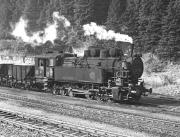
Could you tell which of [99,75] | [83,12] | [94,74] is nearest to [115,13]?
[83,12]

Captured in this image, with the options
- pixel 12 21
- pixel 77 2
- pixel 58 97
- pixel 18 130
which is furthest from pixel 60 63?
pixel 12 21

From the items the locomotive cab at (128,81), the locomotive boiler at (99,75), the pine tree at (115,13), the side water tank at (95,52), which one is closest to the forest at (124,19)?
the pine tree at (115,13)

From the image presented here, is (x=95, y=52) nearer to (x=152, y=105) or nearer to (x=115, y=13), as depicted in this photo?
(x=152, y=105)

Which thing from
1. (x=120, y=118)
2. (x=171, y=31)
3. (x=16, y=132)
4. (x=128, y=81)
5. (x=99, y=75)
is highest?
(x=171, y=31)

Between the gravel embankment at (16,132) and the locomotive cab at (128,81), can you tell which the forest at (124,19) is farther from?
the gravel embankment at (16,132)

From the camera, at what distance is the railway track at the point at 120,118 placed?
43.7ft

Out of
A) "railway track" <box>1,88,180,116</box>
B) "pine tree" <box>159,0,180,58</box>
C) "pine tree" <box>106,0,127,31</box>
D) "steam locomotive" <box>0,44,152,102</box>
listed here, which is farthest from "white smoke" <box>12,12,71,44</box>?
"railway track" <box>1,88,180,116</box>

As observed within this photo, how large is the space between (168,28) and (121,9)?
12.0m

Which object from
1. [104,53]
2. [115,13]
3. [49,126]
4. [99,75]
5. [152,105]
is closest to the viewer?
[49,126]

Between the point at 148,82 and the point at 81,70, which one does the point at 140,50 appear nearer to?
the point at 148,82

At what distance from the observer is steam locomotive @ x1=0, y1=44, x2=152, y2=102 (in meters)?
20.5

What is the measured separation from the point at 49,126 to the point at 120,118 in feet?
11.9

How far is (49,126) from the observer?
13.5 metres

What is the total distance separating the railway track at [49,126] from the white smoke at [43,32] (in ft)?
116
